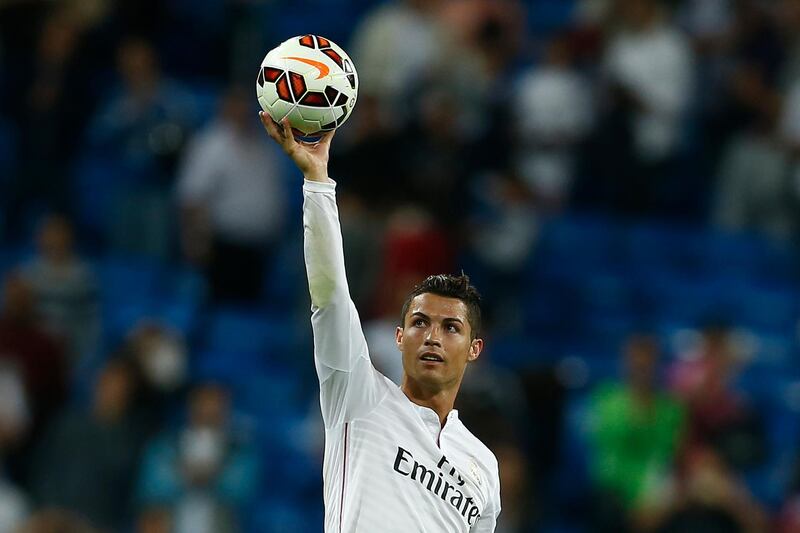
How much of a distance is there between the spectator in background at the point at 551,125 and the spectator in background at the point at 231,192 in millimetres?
2010

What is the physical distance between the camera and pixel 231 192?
504 inches

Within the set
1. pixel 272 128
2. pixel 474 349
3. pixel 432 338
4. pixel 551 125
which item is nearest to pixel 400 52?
pixel 551 125

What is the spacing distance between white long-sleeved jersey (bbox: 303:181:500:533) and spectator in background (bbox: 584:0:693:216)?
7410 millimetres

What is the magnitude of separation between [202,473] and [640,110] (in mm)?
4579

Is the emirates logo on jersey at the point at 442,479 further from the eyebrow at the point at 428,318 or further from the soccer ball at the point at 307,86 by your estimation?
the soccer ball at the point at 307,86

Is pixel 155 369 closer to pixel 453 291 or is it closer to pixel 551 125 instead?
pixel 551 125

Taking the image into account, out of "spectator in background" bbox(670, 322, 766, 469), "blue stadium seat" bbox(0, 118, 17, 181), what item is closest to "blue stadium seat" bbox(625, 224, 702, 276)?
"spectator in background" bbox(670, 322, 766, 469)

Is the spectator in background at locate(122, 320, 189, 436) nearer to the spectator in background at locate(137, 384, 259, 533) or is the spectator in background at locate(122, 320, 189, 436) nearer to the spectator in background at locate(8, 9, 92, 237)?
the spectator in background at locate(137, 384, 259, 533)

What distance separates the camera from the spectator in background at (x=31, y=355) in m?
12.0

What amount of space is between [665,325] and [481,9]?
9.96 feet

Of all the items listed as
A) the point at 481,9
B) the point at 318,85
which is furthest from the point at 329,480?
the point at 481,9

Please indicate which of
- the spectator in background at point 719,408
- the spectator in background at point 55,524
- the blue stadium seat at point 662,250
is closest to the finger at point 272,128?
the spectator in background at point 55,524

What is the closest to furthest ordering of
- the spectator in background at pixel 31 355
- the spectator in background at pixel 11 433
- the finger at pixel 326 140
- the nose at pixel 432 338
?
the finger at pixel 326 140 → the nose at pixel 432 338 → the spectator in background at pixel 11 433 → the spectator in background at pixel 31 355

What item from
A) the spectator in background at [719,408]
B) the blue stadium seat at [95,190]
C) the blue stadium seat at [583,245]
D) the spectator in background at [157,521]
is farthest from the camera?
the blue stadium seat at [95,190]
